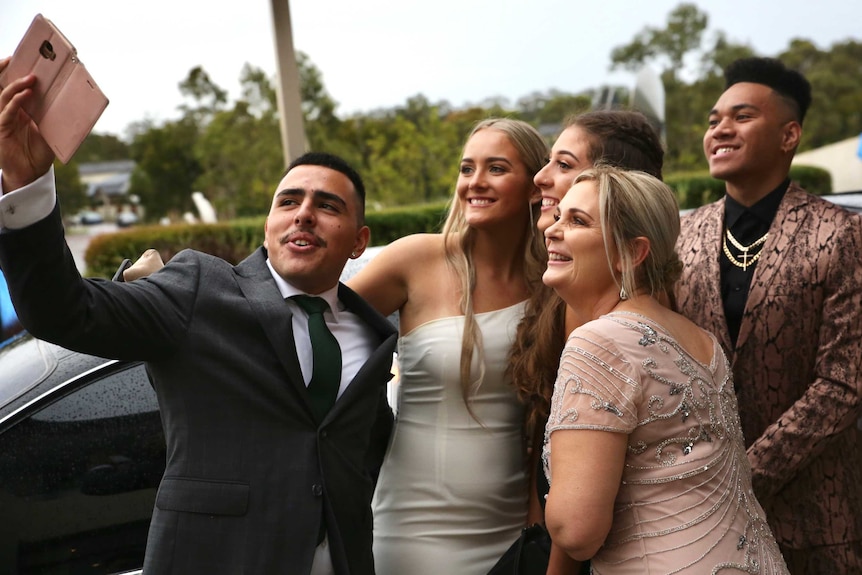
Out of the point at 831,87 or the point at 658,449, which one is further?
the point at 831,87

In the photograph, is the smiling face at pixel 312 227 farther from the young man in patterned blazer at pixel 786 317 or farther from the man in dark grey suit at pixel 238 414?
the young man in patterned blazer at pixel 786 317

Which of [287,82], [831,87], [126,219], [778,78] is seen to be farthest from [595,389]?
[831,87]

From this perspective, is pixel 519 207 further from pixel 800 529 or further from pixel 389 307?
pixel 800 529

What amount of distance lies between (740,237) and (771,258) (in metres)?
0.17

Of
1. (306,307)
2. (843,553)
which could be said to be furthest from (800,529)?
(306,307)

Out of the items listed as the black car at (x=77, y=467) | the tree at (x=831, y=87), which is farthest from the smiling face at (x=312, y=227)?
the tree at (x=831, y=87)

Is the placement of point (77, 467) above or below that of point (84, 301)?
below

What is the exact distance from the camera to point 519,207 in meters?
2.72

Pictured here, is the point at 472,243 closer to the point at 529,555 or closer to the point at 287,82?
the point at 529,555

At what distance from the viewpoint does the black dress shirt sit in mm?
2785

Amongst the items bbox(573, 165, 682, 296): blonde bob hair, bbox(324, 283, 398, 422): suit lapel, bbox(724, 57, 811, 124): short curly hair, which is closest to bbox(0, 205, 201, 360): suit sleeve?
bbox(324, 283, 398, 422): suit lapel

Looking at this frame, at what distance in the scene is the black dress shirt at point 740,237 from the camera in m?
2.79

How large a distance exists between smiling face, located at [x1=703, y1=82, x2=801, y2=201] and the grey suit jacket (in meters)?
1.51

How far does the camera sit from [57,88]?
5.27ft
